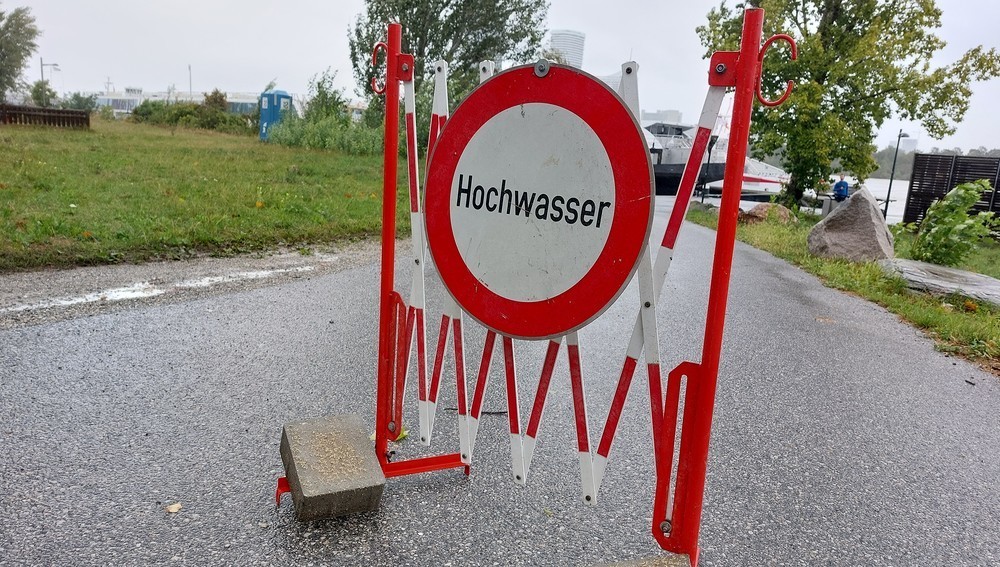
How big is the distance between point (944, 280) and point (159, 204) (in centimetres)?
1031

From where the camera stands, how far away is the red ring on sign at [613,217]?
196 cm

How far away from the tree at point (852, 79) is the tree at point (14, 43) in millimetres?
52011

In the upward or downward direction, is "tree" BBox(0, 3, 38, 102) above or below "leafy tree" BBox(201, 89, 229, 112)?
above

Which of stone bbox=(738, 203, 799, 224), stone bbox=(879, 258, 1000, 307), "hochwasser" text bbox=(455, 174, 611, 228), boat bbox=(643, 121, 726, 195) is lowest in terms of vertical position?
stone bbox=(879, 258, 1000, 307)

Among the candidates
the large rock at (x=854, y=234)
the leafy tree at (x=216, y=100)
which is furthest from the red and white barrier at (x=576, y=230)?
the leafy tree at (x=216, y=100)

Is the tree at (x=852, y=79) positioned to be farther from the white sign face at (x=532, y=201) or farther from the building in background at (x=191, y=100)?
the building in background at (x=191, y=100)

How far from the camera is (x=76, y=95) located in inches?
1890

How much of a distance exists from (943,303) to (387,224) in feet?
26.1

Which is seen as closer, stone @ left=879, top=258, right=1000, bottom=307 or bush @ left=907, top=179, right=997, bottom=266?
stone @ left=879, top=258, right=1000, bottom=307

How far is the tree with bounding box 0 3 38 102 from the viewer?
48594 millimetres

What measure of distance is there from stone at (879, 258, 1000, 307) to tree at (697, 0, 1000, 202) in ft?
35.6

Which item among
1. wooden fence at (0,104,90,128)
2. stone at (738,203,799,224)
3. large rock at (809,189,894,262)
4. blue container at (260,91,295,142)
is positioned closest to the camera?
large rock at (809,189,894,262)

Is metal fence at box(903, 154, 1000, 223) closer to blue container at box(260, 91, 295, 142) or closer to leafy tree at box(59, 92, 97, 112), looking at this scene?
blue container at box(260, 91, 295, 142)

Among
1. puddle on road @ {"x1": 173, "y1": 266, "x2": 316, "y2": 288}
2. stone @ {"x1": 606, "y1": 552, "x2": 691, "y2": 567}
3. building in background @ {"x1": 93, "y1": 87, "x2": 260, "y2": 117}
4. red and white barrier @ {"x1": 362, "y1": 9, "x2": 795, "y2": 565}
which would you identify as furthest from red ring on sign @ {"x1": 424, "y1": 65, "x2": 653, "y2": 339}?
building in background @ {"x1": 93, "y1": 87, "x2": 260, "y2": 117}
